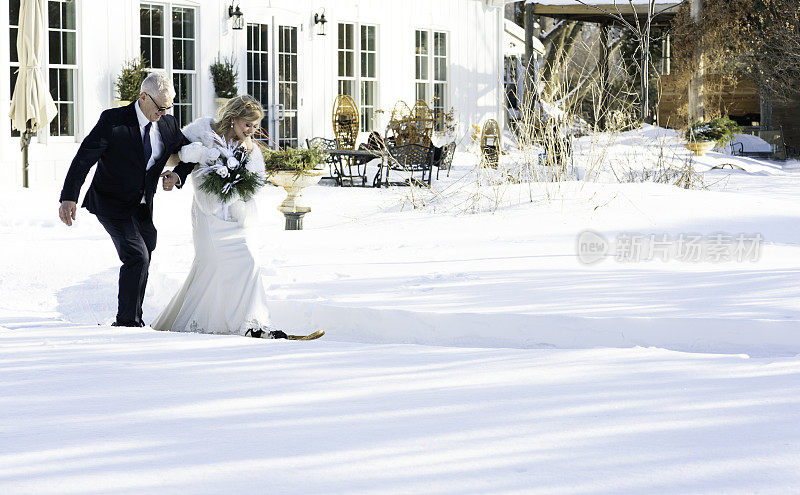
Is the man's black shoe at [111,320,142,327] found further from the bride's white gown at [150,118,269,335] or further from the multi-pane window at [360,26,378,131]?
the multi-pane window at [360,26,378,131]

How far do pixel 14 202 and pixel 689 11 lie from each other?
54.2 feet

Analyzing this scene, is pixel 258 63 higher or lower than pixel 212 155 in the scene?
higher

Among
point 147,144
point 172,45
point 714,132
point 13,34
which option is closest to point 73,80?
point 13,34

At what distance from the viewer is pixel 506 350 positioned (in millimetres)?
4805

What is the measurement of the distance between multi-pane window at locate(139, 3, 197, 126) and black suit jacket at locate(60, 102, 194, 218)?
328 inches

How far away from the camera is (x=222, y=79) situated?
14.1 meters

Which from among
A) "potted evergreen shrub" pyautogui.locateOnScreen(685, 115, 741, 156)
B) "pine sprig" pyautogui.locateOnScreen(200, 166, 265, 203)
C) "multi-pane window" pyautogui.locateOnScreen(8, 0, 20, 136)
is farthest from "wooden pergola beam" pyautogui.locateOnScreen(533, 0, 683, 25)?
"pine sprig" pyautogui.locateOnScreen(200, 166, 265, 203)

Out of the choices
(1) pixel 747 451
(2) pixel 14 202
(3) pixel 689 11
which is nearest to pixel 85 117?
(2) pixel 14 202

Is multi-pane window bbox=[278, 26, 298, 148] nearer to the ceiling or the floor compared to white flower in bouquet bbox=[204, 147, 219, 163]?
nearer to the ceiling

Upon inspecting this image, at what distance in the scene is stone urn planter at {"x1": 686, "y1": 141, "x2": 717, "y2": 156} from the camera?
57.7 feet

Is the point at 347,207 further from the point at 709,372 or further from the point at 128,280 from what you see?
the point at 709,372

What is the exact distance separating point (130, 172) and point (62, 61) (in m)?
7.78

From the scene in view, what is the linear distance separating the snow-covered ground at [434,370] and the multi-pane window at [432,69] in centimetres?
1007

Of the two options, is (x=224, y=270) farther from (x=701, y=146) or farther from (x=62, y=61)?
(x=701, y=146)
